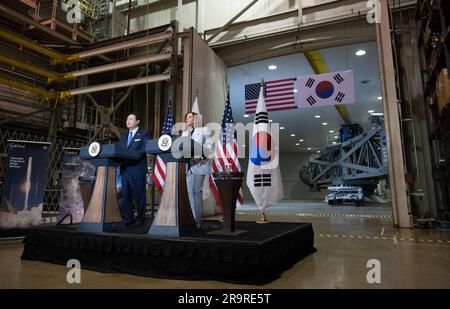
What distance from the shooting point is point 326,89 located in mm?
6824

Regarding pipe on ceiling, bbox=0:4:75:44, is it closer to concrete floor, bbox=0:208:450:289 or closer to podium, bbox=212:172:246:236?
concrete floor, bbox=0:208:450:289

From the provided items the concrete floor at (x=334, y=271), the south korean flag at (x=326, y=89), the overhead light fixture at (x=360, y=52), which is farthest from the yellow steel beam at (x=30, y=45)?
the overhead light fixture at (x=360, y=52)

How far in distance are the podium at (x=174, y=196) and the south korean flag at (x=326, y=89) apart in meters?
4.77

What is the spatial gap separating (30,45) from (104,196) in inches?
221

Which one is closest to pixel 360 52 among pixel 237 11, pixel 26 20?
pixel 237 11

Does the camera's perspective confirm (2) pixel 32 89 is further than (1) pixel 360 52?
No

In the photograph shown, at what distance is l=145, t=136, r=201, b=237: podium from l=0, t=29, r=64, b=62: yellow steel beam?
5.51 meters

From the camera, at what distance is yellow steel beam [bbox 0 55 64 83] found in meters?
6.36

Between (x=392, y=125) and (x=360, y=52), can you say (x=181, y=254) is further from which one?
(x=360, y=52)

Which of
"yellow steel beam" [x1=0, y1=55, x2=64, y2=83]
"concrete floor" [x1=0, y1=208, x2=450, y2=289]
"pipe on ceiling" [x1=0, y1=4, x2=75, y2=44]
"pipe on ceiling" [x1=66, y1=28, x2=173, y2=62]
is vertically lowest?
"concrete floor" [x1=0, y1=208, x2=450, y2=289]

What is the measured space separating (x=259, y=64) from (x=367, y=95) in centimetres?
561

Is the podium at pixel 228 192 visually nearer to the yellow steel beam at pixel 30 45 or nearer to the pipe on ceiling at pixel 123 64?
the pipe on ceiling at pixel 123 64

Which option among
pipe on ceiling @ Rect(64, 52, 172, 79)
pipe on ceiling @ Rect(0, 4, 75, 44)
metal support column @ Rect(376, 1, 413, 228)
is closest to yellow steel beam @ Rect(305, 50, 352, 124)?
metal support column @ Rect(376, 1, 413, 228)
